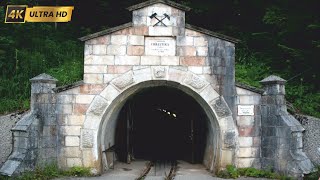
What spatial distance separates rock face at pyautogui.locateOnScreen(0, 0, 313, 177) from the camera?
927 centimetres

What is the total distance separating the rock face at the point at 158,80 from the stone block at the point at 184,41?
26mm

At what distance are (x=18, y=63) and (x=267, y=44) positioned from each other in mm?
9491

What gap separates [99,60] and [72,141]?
2.19 metres

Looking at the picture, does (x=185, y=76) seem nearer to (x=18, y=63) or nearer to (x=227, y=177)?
(x=227, y=177)

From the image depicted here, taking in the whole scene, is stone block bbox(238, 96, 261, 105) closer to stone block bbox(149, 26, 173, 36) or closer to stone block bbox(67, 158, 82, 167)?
stone block bbox(149, 26, 173, 36)

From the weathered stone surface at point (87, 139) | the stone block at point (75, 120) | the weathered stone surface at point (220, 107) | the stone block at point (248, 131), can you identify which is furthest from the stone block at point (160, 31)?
the stone block at point (248, 131)

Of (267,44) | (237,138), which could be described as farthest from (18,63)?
(267,44)

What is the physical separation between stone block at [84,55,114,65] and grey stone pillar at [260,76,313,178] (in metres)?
4.09

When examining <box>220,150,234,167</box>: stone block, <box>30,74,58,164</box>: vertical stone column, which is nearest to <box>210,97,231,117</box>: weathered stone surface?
<box>220,150,234,167</box>: stone block

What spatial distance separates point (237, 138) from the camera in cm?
940

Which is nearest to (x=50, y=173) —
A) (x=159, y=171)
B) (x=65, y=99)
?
(x=65, y=99)

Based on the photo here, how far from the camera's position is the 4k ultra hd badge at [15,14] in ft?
40.4

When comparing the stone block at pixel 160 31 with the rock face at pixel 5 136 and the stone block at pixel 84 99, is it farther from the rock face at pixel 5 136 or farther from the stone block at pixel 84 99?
the rock face at pixel 5 136

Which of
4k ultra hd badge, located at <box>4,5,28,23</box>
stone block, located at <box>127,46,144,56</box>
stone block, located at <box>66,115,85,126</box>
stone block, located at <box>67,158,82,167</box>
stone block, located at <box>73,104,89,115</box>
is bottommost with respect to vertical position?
stone block, located at <box>67,158,82,167</box>
